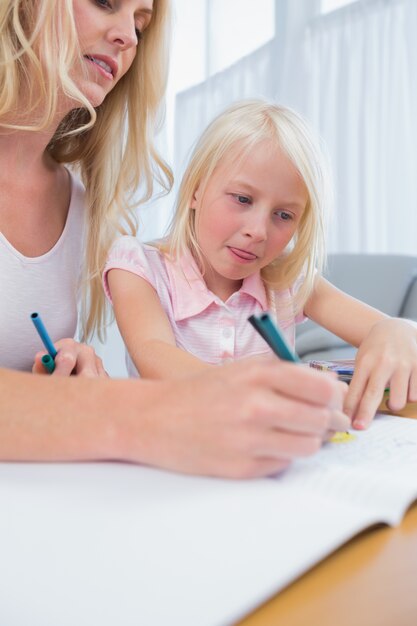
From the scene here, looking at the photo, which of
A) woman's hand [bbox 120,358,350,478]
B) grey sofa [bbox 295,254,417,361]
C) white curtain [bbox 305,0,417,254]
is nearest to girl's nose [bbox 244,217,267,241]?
woman's hand [bbox 120,358,350,478]

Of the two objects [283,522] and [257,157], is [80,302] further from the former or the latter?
[283,522]

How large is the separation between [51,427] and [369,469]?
25 cm

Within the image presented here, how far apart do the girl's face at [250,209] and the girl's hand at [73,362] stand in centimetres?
33

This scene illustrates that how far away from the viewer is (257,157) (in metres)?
1.08

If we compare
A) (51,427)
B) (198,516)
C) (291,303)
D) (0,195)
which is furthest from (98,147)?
(198,516)

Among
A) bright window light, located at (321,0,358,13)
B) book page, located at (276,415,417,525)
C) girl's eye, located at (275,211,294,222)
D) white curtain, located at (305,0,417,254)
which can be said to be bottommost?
book page, located at (276,415,417,525)

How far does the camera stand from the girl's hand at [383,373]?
78 cm

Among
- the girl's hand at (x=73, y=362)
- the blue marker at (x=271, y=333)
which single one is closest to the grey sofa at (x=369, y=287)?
the girl's hand at (x=73, y=362)

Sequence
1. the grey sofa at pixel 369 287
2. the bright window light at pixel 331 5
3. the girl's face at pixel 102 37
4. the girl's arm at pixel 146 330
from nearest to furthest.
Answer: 1. the girl's arm at pixel 146 330
2. the girl's face at pixel 102 37
3. the grey sofa at pixel 369 287
4. the bright window light at pixel 331 5

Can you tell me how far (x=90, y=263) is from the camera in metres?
1.22

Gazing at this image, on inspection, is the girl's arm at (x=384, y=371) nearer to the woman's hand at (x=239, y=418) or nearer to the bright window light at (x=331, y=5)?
the woman's hand at (x=239, y=418)

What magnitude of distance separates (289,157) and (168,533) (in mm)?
786

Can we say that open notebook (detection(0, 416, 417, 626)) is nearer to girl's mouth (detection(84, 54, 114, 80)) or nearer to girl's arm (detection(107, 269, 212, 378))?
girl's arm (detection(107, 269, 212, 378))

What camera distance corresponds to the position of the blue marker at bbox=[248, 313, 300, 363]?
1.61ft
